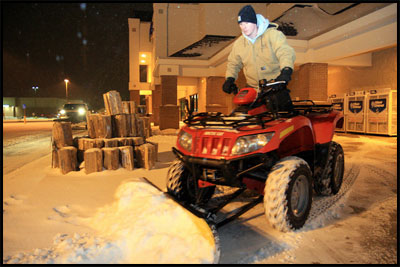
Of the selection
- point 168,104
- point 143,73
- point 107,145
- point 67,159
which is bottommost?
point 67,159

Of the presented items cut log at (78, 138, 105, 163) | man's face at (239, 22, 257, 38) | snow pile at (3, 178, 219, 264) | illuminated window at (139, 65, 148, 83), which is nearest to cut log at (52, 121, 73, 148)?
cut log at (78, 138, 105, 163)

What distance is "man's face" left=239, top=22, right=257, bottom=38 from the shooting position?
3369 millimetres

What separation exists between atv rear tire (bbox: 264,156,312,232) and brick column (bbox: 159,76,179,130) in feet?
48.0

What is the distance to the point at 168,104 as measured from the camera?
1734 cm

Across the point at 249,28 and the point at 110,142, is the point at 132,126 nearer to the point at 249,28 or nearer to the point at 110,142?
the point at 110,142

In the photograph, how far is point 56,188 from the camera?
4402mm

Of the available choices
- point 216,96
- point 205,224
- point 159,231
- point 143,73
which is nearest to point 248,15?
point 205,224

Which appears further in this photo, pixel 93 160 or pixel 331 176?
pixel 93 160

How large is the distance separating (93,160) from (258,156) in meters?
3.76

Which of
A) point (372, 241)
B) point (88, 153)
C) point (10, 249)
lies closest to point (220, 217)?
point (372, 241)

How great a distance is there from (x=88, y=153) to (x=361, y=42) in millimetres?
10271

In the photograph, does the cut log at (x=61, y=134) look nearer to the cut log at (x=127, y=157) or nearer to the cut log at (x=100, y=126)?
the cut log at (x=100, y=126)

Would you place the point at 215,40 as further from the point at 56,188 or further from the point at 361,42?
the point at 56,188

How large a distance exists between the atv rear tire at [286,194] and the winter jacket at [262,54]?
122 cm
